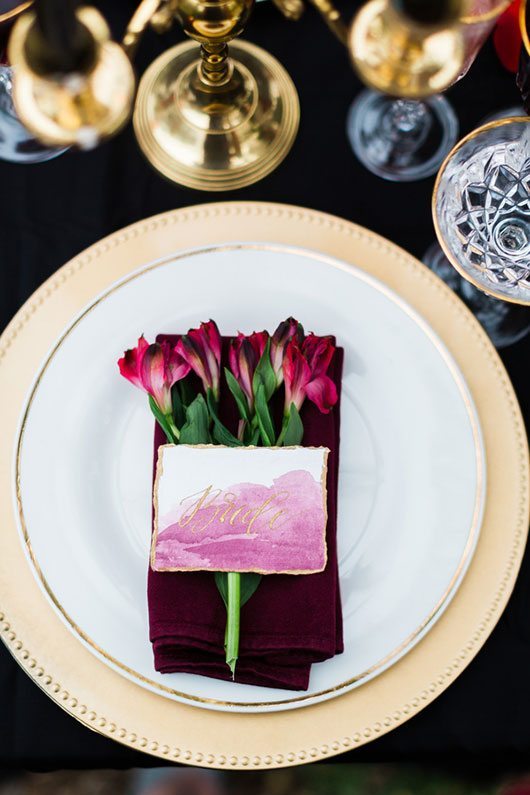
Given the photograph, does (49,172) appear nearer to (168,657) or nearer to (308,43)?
(308,43)

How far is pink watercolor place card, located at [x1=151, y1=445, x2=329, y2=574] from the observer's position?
0.60m

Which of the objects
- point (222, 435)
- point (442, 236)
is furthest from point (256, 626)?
point (442, 236)

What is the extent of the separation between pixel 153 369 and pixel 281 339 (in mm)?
106

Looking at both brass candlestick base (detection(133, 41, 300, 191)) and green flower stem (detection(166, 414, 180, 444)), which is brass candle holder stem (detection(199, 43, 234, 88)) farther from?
green flower stem (detection(166, 414, 180, 444))

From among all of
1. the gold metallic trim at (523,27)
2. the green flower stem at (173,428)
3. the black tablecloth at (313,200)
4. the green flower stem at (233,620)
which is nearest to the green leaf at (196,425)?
the green flower stem at (173,428)

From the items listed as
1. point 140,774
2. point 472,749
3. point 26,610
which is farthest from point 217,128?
point 140,774

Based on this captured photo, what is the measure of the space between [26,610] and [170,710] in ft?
0.47

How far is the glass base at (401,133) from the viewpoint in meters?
0.75

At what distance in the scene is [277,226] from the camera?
2.31ft

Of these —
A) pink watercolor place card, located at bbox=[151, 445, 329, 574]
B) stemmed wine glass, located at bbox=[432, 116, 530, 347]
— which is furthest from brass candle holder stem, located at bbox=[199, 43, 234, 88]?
pink watercolor place card, located at bbox=[151, 445, 329, 574]

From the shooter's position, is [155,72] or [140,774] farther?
[140,774]

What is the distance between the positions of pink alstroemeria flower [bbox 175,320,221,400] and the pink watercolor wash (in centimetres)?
9

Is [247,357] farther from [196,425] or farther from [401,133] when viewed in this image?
[401,133]

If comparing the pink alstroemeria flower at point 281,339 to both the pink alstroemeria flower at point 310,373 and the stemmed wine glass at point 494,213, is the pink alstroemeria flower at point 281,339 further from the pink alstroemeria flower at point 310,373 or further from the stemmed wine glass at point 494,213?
the stemmed wine glass at point 494,213
